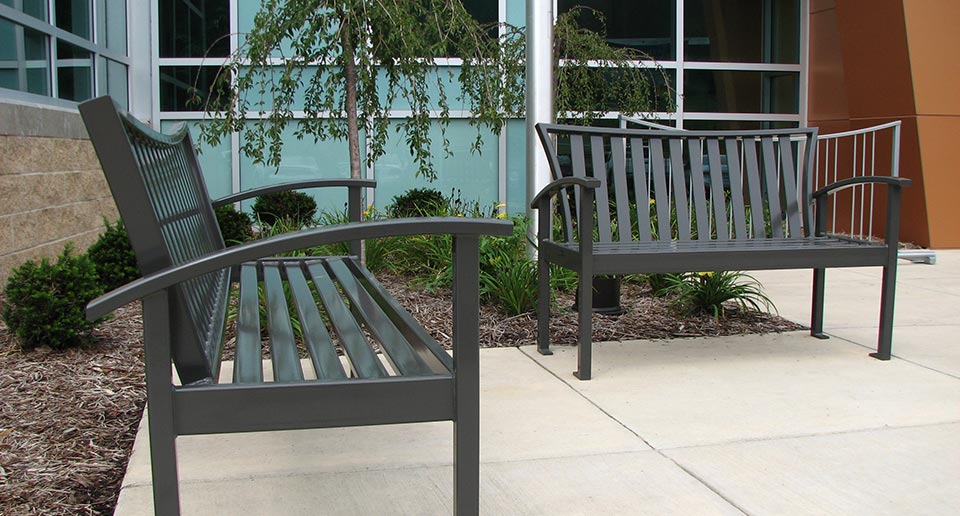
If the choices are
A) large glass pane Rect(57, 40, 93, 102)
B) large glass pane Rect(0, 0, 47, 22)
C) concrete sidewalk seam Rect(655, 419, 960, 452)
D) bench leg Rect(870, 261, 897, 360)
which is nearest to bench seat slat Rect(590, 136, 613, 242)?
bench leg Rect(870, 261, 897, 360)

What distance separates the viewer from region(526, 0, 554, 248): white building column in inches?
219

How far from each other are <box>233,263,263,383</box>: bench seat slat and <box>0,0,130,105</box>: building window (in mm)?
3428

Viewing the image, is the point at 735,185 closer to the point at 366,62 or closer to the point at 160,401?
the point at 366,62

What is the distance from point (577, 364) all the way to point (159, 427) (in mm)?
2342

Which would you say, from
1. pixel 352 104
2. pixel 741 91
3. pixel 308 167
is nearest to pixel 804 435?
pixel 352 104

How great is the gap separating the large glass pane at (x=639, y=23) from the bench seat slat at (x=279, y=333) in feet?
26.7

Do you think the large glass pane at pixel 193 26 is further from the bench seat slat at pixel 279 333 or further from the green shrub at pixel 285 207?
the bench seat slat at pixel 279 333

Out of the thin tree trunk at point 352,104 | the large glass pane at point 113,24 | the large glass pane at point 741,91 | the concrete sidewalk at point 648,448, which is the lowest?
the concrete sidewalk at point 648,448

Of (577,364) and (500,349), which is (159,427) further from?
(500,349)

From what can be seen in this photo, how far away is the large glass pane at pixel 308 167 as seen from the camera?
9906 millimetres

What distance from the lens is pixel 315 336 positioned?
7.58 feet

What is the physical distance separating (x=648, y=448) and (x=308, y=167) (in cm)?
781

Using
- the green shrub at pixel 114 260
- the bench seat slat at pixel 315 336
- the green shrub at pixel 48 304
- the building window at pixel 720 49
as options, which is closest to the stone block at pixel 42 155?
the green shrub at pixel 114 260

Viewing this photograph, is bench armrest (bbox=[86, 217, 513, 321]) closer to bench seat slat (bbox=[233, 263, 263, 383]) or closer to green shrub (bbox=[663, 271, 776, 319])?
bench seat slat (bbox=[233, 263, 263, 383])
